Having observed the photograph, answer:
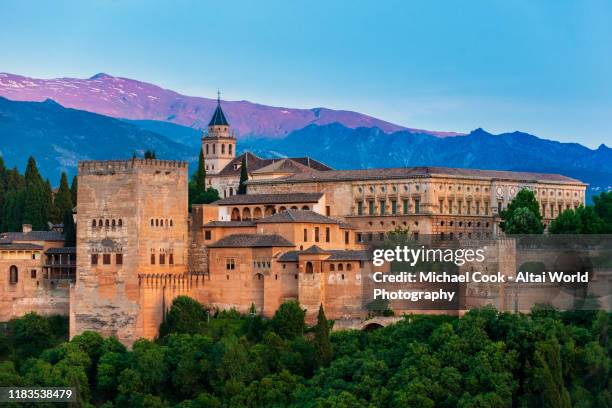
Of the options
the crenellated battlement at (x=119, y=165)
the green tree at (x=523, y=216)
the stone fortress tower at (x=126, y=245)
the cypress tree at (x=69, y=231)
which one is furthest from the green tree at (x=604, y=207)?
the cypress tree at (x=69, y=231)

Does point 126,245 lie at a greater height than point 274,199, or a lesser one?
lesser

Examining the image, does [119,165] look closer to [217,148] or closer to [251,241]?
[251,241]

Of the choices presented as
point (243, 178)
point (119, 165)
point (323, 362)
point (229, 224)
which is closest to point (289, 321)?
point (323, 362)

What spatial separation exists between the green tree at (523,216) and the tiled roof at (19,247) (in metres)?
22.2

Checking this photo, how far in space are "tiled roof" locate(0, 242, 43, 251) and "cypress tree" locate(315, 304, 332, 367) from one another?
50.1 ft

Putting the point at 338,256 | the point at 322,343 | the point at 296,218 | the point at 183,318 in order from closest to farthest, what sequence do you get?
the point at 322,343
the point at 338,256
the point at 183,318
the point at 296,218

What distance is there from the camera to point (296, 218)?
63.2 metres

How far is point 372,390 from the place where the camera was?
53.0 m

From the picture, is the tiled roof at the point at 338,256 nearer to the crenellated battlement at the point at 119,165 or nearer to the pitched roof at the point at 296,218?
the pitched roof at the point at 296,218

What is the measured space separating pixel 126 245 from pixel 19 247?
5978 mm

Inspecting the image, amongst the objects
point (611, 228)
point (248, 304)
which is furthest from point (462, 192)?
point (248, 304)

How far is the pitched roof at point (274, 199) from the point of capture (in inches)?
2751

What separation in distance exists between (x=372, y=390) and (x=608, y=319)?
1025 centimetres

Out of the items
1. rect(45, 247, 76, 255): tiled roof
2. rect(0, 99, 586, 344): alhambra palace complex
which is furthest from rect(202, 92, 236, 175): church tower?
rect(45, 247, 76, 255): tiled roof
